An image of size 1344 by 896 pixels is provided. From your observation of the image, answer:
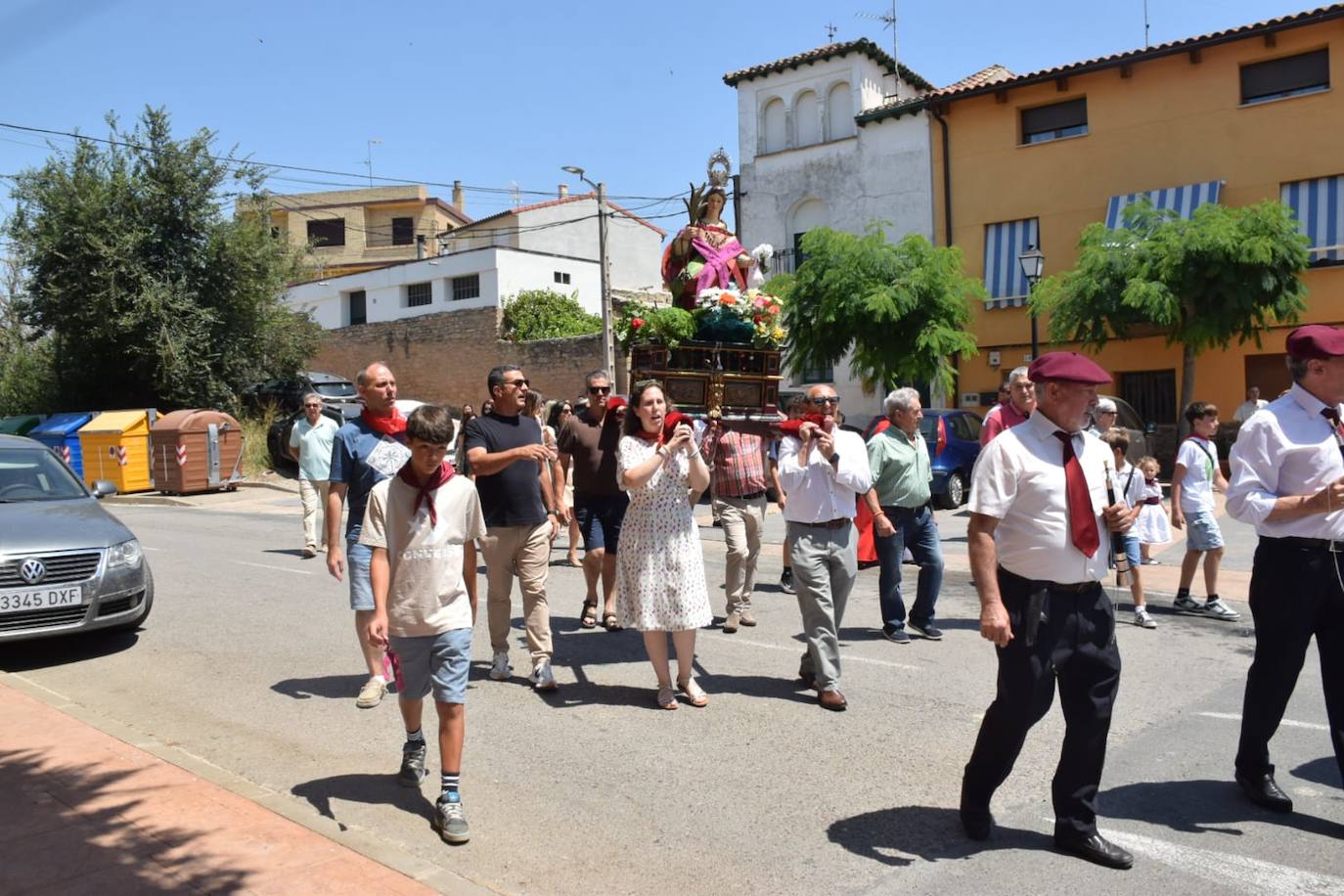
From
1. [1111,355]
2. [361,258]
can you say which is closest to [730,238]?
[1111,355]

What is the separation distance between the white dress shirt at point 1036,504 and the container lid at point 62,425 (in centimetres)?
2298

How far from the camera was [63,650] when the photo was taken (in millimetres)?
8023

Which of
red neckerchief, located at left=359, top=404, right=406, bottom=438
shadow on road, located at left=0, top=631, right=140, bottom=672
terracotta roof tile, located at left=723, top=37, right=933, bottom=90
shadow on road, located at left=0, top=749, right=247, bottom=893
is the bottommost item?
shadow on road, located at left=0, top=631, right=140, bottom=672

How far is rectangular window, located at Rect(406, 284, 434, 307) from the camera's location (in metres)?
36.4

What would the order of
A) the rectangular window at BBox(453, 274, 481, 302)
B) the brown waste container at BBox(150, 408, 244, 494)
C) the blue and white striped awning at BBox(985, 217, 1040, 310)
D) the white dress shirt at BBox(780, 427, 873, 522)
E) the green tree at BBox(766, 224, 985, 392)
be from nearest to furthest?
the white dress shirt at BBox(780, 427, 873, 522) < the brown waste container at BBox(150, 408, 244, 494) < the green tree at BBox(766, 224, 985, 392) < the blue and white striped awning at BBox(985, 217, 1040, 310) < the rectangular window at BBox(453, 274, 481, 302)

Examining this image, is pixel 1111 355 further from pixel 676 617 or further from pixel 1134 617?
pixel 676 617

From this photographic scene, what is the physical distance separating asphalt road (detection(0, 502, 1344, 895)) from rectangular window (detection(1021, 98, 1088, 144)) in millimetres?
18782

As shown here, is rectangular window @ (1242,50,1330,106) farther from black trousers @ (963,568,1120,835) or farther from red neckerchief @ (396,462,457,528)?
red neckerchief @ (396,462,457,528)

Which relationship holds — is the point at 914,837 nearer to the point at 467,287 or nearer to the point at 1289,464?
the point at 1289,464

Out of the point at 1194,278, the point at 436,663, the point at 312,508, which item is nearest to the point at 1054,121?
the point at 1194,278

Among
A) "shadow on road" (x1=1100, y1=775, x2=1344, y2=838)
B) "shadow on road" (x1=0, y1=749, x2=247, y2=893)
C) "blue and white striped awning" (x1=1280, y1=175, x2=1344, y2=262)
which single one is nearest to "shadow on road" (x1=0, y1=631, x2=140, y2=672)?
"shadow on road" (x1=0, y1=749, x2=247, y2=893)

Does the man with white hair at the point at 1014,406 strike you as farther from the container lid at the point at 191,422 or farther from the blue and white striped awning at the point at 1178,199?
the container lid at the point at 191,422

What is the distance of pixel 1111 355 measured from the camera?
2342cm

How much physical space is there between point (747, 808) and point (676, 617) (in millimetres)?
1479
